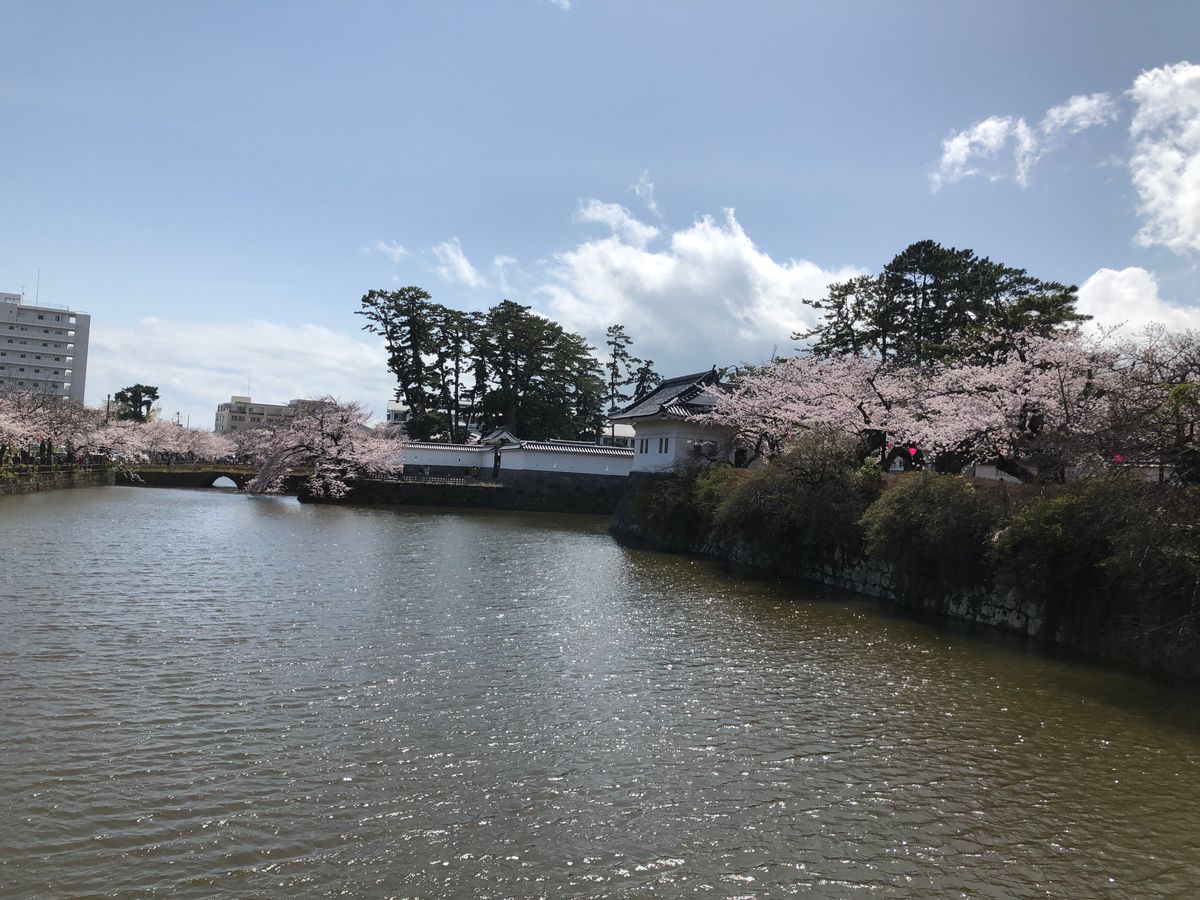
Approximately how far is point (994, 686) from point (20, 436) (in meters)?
47.1

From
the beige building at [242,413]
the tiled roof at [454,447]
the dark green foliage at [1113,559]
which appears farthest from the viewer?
the beige building at [242,413]

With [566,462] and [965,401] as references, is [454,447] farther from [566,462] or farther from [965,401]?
[965,401]

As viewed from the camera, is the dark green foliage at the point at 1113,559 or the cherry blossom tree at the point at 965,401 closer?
the dark green foliage at the point at 1113,559

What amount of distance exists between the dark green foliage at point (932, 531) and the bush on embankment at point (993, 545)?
0.03 metres

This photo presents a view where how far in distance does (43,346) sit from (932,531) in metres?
105

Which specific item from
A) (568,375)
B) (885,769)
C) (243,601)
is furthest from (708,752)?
(568,375)

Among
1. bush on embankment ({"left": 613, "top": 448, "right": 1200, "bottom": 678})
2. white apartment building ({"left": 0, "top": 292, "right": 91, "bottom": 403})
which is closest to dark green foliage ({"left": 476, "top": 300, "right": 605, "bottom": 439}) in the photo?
bush on embankment ({"left": 613, "top": 448, "right": 1200, "bottom": 678})

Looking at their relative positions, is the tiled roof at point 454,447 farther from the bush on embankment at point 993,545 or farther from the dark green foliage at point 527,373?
the bush on embankment at point 993,545

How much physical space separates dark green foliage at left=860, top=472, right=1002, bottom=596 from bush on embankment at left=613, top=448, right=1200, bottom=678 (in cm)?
3

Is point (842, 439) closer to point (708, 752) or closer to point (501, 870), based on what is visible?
point (708, 752)

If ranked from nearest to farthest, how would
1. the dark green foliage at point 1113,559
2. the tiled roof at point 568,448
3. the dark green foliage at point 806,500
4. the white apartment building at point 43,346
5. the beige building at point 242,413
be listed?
the dark green foliage at point 1113,559 → the dark green foliage at point 806,500 → the tiled roof at point 568,448 → the white apartment building at point 43,346 → the beige building at point 242,413

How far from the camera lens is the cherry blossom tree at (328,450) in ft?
143

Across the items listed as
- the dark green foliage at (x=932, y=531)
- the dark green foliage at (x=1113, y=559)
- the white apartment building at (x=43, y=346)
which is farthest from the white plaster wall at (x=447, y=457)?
the white apartment building at (x=43, y=346)

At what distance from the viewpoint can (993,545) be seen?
48.1 ft
